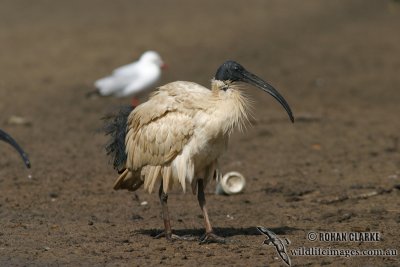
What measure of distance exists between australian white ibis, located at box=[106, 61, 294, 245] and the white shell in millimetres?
1928

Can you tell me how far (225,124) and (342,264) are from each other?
1.68m

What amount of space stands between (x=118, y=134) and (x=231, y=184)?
2219mm

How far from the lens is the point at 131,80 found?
50.3 feet

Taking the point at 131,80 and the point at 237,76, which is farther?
the point at 131,80

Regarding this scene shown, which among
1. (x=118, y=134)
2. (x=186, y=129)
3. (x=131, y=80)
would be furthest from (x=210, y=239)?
(x=131, y=80)

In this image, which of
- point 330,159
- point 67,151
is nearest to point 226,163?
point 330,159

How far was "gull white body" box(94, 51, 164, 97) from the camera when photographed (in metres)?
15.1

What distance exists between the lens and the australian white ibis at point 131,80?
15.1m

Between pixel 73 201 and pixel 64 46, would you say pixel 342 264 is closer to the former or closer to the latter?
pixel 73 201

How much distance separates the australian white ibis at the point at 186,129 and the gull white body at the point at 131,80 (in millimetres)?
6469

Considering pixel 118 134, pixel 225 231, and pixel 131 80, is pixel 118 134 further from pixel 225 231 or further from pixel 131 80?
pixel 131 80

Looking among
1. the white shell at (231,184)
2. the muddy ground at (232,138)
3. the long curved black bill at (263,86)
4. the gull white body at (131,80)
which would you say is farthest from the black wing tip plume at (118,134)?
the gull white body at (131,80)

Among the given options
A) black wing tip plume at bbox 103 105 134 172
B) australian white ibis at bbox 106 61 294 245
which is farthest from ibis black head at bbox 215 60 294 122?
black wing tip plume at bbox 103 105 134 172

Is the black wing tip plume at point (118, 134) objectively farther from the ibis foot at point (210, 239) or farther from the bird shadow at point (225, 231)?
the ibis foot at point (210, 239)
